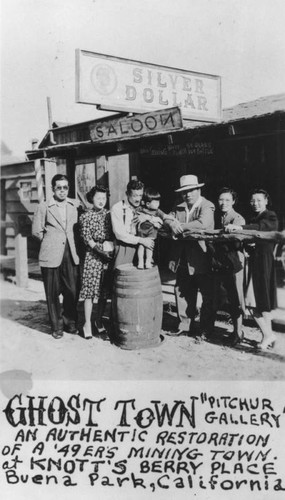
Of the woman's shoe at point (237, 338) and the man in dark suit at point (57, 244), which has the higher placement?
the man in dark suit at point (57, 244)

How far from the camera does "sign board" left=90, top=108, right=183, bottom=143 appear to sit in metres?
5.33

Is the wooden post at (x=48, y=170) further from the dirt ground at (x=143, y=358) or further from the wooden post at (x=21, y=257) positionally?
the dirt ground at (x=143, y=358)

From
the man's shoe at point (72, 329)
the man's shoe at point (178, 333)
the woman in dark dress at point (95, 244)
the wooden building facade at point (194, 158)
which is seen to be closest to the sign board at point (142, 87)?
the wooden building facade at point (194, 158)

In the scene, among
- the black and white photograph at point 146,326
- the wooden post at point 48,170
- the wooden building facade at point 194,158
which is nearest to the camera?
the black and white photograph at point 146,326

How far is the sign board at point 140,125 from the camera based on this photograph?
533 centimetres

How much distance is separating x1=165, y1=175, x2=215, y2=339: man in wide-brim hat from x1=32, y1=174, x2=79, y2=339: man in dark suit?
116cm

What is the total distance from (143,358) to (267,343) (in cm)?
126

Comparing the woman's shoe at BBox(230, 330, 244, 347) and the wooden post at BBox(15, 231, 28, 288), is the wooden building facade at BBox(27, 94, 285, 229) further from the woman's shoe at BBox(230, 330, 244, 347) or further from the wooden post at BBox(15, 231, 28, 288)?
the woman's shoe at BBox(230, 330, 244, 347)

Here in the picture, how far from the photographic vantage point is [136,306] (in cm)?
428

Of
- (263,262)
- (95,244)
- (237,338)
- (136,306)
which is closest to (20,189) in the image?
(95,244)

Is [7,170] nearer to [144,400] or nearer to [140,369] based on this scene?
[140,369]

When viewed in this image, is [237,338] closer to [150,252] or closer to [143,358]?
[143,358]

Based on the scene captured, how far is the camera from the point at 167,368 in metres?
4.04

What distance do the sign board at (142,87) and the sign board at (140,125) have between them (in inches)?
7.2
